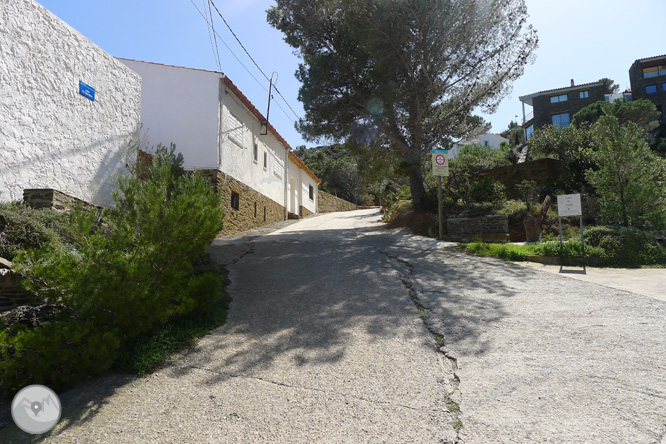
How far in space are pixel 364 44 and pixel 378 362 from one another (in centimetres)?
1096

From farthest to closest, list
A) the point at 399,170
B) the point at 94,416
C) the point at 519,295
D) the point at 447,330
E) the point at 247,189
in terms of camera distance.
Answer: the point at 247,189
the point at 399,170
the point at 519,295
the point at 447,330
the point at 94,416

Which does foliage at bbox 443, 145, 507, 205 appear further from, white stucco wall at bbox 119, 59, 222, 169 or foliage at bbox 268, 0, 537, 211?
white stucco wall at bbox 119, 59, 222, 169

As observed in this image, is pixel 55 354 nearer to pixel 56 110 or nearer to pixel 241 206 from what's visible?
pixel 56 110

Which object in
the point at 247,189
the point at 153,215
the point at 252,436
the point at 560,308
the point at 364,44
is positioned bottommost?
the point at 252,436

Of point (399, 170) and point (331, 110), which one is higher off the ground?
point (331, 110)

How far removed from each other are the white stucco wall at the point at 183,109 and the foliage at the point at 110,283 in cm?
873

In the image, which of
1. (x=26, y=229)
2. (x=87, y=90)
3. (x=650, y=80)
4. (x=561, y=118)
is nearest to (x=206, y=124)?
(x=87, y=90)

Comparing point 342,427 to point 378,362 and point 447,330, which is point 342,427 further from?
point 447,330

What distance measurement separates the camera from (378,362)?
4.43 metres

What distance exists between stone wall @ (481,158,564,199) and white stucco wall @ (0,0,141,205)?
42.6 feet

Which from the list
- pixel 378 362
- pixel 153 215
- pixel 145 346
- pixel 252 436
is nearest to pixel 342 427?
pixel 252 436

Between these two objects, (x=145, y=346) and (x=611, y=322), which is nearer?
(x=145, y=346)

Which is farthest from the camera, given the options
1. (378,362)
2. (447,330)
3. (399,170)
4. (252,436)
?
(399,170)

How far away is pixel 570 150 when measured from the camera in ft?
51.3
